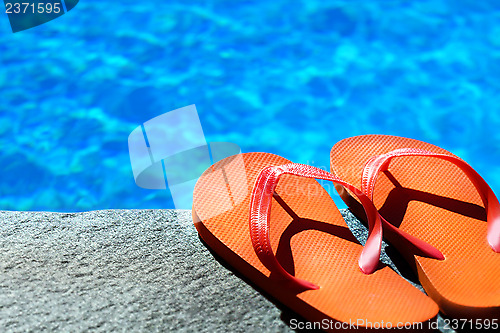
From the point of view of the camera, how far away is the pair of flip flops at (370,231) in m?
1.15

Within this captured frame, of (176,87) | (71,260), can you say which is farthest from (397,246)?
(176,87)

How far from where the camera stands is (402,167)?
1506 mm

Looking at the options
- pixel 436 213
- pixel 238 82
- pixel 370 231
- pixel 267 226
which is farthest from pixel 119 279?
pixel 238 82

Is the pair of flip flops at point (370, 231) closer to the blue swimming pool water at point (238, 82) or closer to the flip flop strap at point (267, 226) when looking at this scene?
the flip flop strap at point (267, 226)

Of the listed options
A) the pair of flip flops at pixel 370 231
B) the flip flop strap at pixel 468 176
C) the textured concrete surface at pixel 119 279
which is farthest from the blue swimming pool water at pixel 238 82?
the flip flop strap at pixel 468 176

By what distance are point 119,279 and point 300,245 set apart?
0.42 meters

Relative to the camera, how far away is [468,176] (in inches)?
54.4

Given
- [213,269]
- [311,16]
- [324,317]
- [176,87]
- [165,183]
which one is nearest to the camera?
[324,317]

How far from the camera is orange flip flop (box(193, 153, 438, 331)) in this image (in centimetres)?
113

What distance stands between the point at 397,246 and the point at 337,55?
1.35 meters

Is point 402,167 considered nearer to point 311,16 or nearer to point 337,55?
point 337,55

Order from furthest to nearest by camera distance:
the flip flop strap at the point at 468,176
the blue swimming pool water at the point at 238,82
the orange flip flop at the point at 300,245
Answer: the blue swimming pool water at the point at 238,82 → the flip flop strap at the point at 468,176 → the orange flip flop at the point at 300,245

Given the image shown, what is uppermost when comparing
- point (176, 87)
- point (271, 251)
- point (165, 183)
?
point (271, 251)

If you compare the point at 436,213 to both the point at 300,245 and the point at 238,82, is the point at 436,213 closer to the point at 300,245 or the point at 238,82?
the point at 300,245
